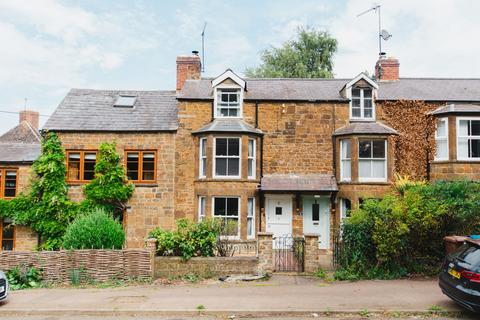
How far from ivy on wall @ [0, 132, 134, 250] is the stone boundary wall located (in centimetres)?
729

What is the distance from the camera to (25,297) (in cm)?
1102

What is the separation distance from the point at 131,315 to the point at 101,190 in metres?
10.9

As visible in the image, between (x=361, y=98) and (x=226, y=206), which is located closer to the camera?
(x=226, y=206)

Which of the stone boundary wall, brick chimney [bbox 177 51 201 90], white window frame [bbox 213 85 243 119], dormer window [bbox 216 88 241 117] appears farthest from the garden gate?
brick chimney [bbox 177 51 201 90]

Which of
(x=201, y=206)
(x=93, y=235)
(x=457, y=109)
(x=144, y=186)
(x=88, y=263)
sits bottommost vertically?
(x=88, y=263)

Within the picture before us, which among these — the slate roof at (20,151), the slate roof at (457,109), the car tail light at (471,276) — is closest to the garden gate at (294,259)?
the car tail light at (471,276)

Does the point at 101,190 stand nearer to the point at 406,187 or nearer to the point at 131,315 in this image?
the point at 131,315

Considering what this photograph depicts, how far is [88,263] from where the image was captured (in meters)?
12.9

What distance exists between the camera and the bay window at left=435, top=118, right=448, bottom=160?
755 inches

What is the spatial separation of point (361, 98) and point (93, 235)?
14424 millimetres

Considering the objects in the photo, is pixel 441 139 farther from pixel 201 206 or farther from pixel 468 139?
pixel 201 206

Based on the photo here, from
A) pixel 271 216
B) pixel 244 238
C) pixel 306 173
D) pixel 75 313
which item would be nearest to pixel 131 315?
pixel 75 313

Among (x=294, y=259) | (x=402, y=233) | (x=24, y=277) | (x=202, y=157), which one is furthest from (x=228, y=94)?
(x=24, y=277)

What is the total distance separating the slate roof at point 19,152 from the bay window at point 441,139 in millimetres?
20556
